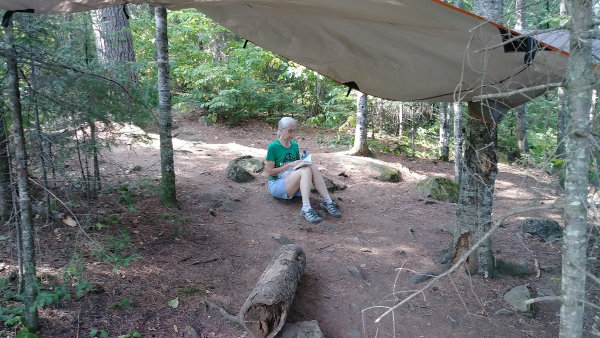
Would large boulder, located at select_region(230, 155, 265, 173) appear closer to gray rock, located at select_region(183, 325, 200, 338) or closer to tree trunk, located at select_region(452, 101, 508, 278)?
tree trunk, located at select_region(452, 101, 508, 278)

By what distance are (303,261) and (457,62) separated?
2149mm

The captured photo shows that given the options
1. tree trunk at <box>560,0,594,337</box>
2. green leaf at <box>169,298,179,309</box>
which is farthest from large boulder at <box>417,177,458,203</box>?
tree trunk at <box>560,0,594,337</box>

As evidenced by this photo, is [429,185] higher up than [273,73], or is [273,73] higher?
[273,73]

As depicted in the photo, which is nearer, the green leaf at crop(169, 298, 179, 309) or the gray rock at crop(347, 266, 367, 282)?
the green leaf at crop(169, 298, 179, 309)

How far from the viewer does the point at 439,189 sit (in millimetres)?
6746

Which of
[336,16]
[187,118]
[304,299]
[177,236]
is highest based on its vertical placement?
[336,16]

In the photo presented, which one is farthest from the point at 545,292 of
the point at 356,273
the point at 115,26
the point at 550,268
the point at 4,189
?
the point at 115,26

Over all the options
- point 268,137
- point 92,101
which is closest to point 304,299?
point 92,101

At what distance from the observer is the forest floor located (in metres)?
2.96

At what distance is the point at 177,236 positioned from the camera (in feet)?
13.6

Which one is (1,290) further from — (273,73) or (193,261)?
(273,73)

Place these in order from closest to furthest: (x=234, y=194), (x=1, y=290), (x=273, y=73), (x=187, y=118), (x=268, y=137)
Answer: (x=1, y=290)
(x=234, y=194)
(x=268, y=137)
(x=187, y=118)
(x=273, y=73)

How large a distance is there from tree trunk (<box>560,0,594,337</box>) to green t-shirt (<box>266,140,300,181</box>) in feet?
12.4

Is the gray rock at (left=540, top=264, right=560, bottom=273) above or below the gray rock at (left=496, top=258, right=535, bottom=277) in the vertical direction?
below
